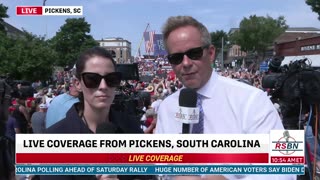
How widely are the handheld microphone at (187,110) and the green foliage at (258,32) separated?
67.9 meters

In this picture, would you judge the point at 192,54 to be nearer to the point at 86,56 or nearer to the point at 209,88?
the point at 209,88

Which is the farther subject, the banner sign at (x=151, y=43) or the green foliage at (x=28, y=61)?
the green foliage at (x=28, y=61)

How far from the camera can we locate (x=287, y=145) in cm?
226

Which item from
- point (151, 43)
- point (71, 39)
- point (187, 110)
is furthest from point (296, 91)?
point (71, 39)

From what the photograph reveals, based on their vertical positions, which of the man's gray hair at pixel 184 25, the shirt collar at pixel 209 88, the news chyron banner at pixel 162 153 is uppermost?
Answer: the man's gray hair at pixel 184 25

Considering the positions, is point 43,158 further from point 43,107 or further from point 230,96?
point 43,107

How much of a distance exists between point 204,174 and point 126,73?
10129 millimetres

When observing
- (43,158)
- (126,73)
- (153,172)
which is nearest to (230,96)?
(153,172)

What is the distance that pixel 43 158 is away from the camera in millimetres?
2246

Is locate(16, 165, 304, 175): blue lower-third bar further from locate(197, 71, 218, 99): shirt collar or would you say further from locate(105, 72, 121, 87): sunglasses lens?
locate(105, 72, 121, 87): sunglasses lens

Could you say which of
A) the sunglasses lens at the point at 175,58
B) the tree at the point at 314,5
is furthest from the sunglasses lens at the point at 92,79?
the tree at the point at 314,5

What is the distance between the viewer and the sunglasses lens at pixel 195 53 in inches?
96.7

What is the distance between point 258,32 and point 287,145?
68522 millimetres

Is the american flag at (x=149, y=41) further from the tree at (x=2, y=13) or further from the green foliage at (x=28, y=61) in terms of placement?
the tree at (x=2, y=13)
